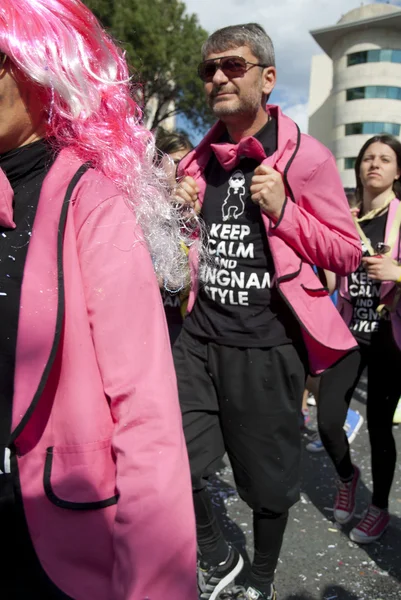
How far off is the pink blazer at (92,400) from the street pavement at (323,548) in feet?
5.55

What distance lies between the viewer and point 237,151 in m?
2.21

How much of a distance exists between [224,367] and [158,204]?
111cm

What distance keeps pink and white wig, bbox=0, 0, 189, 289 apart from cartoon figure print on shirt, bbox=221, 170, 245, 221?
0.95m

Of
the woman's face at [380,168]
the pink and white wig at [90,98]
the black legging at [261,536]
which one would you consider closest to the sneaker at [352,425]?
the woman's face at [380,168]

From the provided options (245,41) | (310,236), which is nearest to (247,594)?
(310,236)

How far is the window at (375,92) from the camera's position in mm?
45406

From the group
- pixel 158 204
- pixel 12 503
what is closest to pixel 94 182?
pixel 158 204

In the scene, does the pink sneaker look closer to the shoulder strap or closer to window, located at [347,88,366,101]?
the shoulder strap

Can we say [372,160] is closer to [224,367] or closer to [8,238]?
[224,367]

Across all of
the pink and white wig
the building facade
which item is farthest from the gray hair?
the building facade

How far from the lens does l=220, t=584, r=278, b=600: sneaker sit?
7.18 feet

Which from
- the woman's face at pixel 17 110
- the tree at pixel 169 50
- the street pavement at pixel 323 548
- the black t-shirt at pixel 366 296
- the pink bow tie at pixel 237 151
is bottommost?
the street pavement at pixel 323 548

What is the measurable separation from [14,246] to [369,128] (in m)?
48.9

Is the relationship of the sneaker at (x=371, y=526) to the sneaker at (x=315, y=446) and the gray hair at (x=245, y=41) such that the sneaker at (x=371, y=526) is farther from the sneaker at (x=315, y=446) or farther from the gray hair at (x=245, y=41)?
the gray hair at (x=245, y=41)
